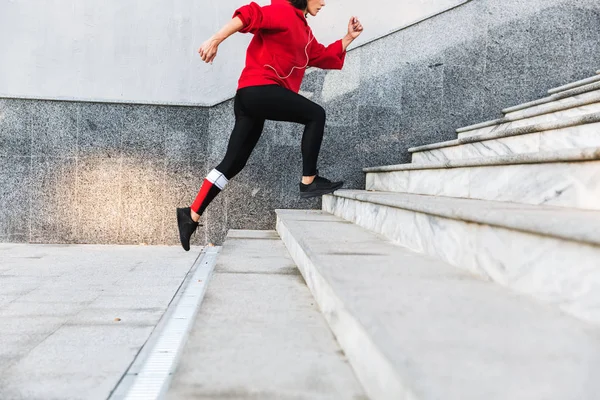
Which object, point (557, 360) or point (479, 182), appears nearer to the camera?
point (557, 360)

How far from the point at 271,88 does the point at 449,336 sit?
236 cm

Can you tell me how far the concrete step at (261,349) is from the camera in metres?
1.05

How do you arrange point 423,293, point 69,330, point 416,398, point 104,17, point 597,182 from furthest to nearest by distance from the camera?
point 104,17 → point 69,330 → point 597,182 → point 423,293 → point 416,398

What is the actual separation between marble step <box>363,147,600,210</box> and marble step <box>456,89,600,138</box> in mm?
549

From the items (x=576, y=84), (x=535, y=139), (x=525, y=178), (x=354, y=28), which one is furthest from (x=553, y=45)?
(x=525, y=178)

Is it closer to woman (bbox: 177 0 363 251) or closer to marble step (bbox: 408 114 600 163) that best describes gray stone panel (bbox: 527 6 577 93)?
marble step (bbox: 408 114 600 163)

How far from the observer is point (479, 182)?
7.47 feet

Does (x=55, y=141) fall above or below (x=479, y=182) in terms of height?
above

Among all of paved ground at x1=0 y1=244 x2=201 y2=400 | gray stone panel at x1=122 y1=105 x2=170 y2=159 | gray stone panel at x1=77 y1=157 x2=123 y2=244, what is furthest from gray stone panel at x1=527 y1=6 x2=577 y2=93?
gray stone panel at x1=77 y1=157 x2=123 y2=244

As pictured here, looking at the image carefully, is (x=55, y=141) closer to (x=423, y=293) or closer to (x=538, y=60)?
(x=423, y=293)

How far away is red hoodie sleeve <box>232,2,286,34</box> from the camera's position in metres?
2.90

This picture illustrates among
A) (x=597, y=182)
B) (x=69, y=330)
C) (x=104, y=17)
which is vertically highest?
(x=104, y=17)

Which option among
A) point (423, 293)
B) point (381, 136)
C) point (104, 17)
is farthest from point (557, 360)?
point (104, 17)

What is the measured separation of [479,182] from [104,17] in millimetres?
4512
